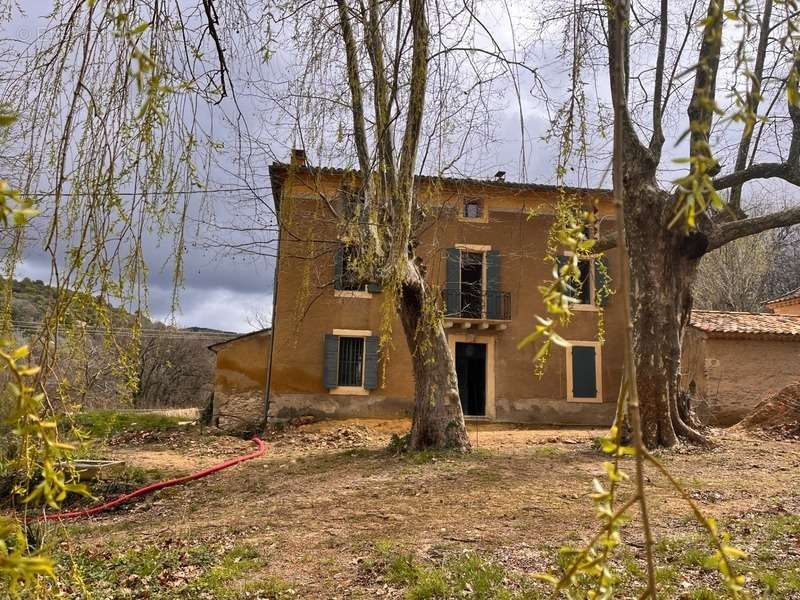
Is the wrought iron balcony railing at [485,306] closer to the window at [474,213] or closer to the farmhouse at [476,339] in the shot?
the farmhouse at [476,339]

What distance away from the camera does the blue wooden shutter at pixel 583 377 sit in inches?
615

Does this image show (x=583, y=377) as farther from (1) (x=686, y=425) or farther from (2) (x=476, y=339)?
(1) (x=686, y=425)

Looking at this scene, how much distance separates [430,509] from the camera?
592cm

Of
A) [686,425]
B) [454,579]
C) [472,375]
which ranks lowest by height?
[454,579]

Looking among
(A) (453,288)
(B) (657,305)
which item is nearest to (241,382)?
(A) (453,288)

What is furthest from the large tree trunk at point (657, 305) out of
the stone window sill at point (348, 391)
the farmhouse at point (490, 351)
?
the stone window sill at point (348, 391)

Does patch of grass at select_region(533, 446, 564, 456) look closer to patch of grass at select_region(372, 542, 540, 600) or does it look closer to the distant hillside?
patch of grass at select_region(372, 542, 540, 600)

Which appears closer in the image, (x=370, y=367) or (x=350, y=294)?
(x=370, y=367)

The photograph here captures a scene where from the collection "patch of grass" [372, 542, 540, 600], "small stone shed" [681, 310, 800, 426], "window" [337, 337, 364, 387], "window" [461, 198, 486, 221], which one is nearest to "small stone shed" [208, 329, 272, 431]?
"window" [337, 337, 364, 387]

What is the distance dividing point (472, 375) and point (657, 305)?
893cm

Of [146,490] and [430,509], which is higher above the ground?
[430,509]

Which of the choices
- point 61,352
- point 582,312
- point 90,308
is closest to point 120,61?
point 90,308

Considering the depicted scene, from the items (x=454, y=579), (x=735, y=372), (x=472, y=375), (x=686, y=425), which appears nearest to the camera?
(x=454, y=579)

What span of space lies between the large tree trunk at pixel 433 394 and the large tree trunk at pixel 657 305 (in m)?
2.62
